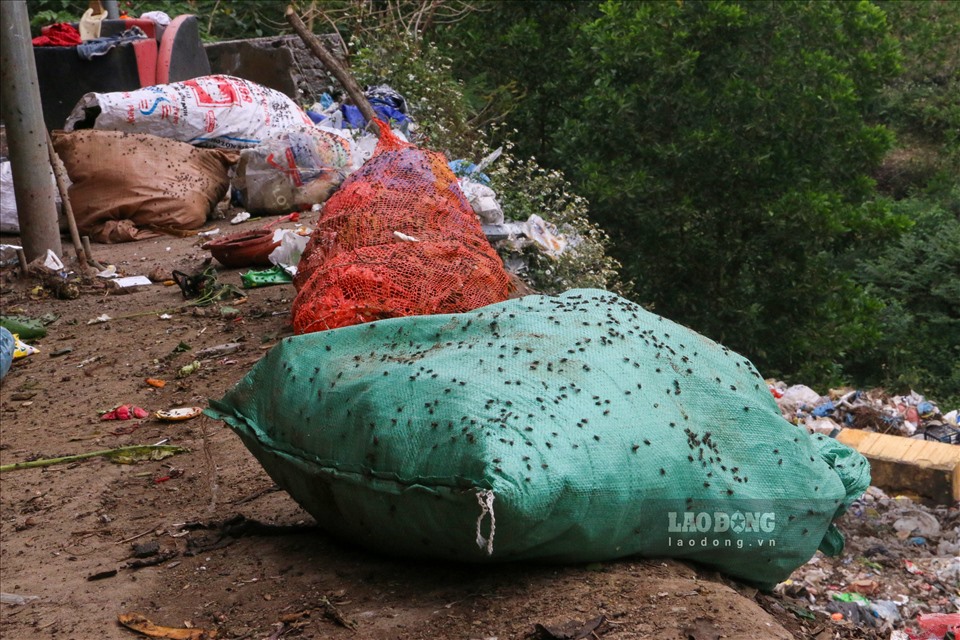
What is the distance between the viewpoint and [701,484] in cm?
223

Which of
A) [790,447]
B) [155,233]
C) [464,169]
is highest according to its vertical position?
[790,447]

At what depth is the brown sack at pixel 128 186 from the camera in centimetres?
732

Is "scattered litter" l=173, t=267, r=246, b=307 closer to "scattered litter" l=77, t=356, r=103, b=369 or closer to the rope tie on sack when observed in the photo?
"scattered litter" l=77, t=356, r=103, b=369

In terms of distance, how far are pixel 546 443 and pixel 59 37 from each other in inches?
331

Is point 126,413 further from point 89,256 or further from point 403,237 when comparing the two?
point 89,256

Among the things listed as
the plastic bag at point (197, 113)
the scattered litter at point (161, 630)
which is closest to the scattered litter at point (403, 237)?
the scattered litter at point (161, 630)

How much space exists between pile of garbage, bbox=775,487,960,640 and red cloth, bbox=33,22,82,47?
Answer: 744cm

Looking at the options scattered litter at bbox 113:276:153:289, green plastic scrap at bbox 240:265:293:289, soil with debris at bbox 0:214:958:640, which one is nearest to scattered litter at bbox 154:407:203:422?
soil with debris at bbox 0:214:958:640

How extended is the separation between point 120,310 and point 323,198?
1.93 meters

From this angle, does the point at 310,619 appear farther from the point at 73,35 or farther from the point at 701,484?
the point at 73,35

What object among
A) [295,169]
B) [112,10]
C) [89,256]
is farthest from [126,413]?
[112,10]

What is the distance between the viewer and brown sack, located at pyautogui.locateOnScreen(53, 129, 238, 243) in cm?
732

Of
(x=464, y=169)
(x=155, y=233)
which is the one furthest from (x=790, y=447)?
(x=155, y=233)

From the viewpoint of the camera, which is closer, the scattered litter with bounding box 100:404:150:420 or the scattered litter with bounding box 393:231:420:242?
the scattered litter with bounding box 393:231:420:242
